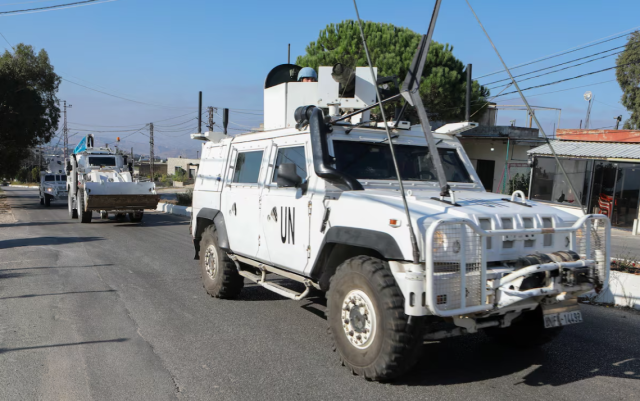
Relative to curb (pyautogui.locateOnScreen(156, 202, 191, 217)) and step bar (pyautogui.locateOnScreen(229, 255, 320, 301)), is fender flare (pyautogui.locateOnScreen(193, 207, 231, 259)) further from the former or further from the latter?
curb (pyautogui.locateOnScreen(156, 202, 191, 217))

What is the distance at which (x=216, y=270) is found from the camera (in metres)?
7.04

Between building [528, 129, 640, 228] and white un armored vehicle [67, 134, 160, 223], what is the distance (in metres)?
14.2

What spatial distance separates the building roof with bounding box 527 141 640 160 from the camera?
59.4 ft

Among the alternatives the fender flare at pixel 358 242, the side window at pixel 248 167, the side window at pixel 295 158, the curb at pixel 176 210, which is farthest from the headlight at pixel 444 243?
the curb at pixel 176 210

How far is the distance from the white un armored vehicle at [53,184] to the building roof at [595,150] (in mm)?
23903

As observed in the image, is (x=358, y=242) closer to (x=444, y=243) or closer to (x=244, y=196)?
(x=444, y=243)

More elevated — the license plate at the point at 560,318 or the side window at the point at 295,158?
the side window at the point at 295,158

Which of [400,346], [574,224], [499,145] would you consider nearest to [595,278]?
[574,224]

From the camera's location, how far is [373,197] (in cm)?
455

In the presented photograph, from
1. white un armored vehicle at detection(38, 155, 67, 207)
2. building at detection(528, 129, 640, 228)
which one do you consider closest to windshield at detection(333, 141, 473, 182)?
building at detection(528, 129, 640, 228)

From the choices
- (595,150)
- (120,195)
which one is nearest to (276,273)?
(120,195)

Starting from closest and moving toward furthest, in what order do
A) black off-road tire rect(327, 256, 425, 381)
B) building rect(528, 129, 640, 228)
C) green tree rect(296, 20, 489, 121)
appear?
black off-road tire rect(327, 256, 425, 381)
building rect(528, 129, 640, 228)
green tree rect(296, 20, 489, 121)

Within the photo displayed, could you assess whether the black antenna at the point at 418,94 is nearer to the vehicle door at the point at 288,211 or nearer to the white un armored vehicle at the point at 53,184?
the vehicle door at the point at 288,211

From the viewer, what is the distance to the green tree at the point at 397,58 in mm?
22797
